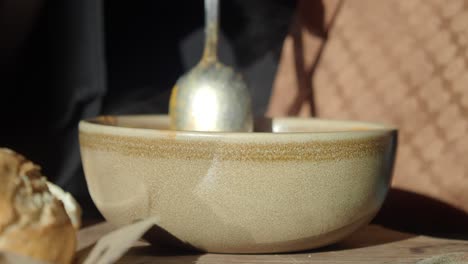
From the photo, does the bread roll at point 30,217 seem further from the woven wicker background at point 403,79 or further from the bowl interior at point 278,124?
the woven wicker background at point 403,79

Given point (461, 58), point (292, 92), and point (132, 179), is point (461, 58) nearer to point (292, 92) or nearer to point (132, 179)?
point (292, 92)

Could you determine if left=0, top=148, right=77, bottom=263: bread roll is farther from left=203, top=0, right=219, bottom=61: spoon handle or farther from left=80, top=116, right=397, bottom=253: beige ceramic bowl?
left=203, top=0, right=219, bottom=61: spoon handle

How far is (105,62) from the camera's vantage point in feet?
1.82

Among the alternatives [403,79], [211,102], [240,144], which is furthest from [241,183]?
[403,79]

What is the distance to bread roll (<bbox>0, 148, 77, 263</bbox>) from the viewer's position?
278mm

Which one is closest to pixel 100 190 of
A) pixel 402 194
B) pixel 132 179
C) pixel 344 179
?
pixel 132 179

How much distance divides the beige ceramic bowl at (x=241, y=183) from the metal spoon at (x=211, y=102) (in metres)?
0.09

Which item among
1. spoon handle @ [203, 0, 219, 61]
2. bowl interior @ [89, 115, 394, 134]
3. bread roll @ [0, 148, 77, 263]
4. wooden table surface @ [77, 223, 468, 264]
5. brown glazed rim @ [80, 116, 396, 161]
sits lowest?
wooden table surface @ [77, 223, 468, 264]

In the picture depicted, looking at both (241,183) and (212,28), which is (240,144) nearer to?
(241,183)

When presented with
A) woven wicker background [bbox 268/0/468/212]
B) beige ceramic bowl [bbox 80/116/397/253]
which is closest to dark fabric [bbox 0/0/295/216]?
woven wicker background [bbox 268/0/468/212]

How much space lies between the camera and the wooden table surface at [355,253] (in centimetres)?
34

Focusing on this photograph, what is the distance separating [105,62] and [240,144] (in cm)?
27

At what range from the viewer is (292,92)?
583mm

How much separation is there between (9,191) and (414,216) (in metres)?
0.32
